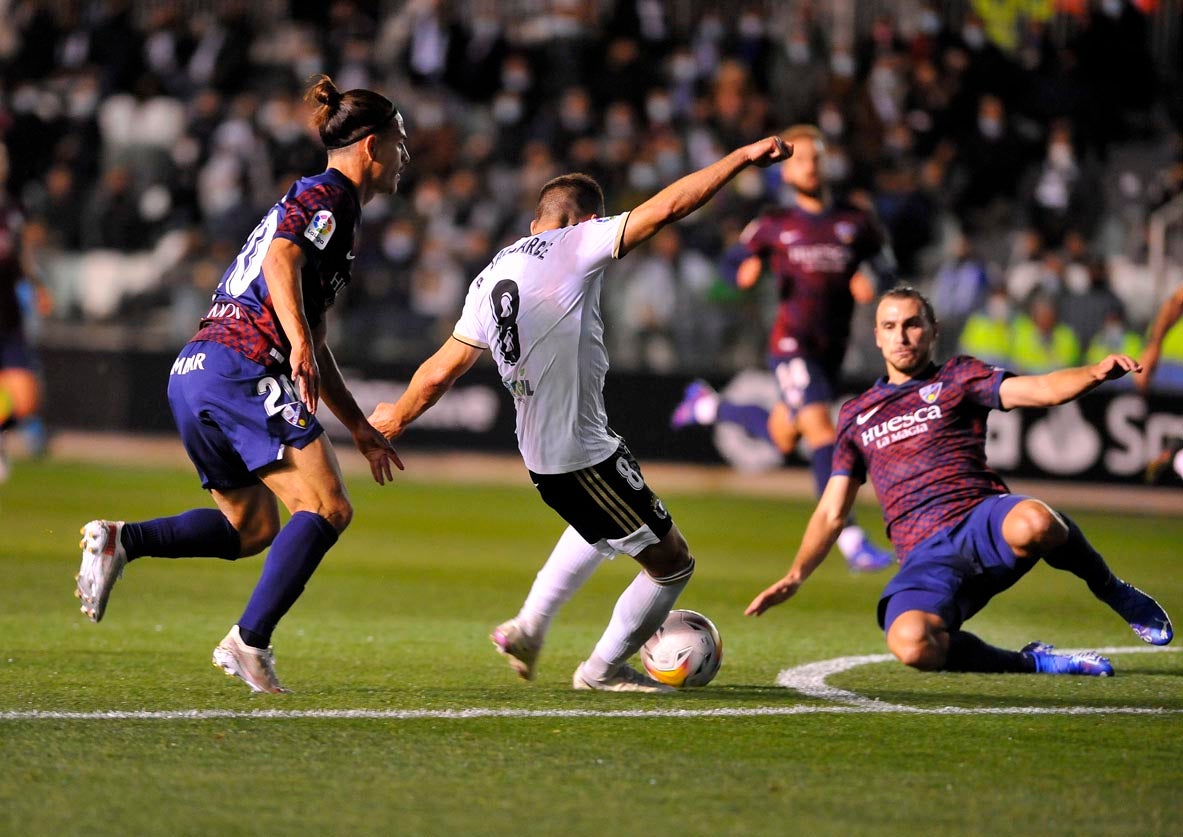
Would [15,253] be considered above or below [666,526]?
above

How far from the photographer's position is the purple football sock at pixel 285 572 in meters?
5.85

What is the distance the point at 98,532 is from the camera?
20.2 feet

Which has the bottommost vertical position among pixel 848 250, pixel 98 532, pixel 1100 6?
pixel 98 532

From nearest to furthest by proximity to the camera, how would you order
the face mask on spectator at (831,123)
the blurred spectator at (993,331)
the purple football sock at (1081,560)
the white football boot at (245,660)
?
the white football boot at (245,660)
the purple football sock at (1081,560)
the blurred spectator at (993,331)
the face mask on spectator at (831,123)

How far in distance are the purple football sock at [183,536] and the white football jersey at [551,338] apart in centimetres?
115

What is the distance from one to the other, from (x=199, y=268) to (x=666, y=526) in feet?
44.9

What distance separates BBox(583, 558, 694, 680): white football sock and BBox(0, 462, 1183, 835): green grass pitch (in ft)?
0.74

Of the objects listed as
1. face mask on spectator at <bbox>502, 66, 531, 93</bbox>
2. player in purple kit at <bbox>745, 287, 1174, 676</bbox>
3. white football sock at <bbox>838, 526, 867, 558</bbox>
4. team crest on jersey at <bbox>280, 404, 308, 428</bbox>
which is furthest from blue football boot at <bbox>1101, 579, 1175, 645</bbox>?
face mask on spectator at <bbox>502, 66, 531, 93</bbox>

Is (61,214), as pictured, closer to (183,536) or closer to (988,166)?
(988,166)

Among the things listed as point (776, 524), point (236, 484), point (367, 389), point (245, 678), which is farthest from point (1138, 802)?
point (367, 389)

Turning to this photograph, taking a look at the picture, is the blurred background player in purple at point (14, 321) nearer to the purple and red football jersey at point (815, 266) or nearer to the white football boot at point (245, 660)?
the purple and red football jersey at point (815, 266)

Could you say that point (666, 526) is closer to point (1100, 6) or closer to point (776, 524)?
point (776, 524)

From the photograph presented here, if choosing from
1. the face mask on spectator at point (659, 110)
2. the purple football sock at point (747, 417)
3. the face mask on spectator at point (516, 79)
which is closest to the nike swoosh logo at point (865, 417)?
the purple football sock at point (747, 417)

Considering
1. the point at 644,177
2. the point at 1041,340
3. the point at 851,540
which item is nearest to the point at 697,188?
the point at 851,540
